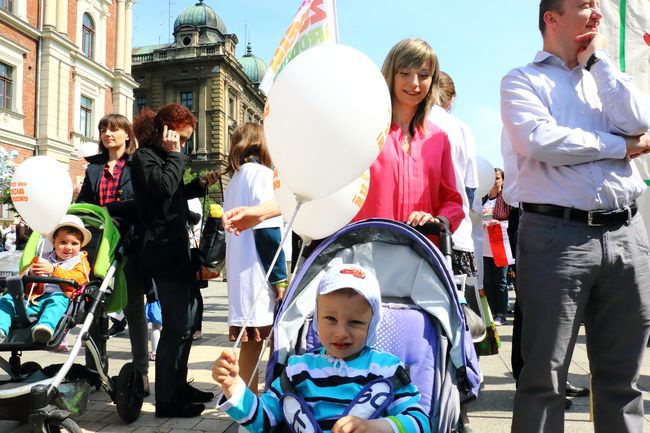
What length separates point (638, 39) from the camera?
10.1 ft

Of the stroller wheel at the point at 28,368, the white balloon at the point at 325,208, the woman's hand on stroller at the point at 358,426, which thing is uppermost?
the white balloon at the point at 325,208

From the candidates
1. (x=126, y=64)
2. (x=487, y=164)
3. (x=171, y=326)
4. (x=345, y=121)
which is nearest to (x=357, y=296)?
(x=345, y=121)

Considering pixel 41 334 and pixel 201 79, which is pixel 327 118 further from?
pixel 201 79

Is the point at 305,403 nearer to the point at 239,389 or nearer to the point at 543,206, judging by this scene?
the point at 239,389

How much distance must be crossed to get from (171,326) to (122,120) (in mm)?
1704

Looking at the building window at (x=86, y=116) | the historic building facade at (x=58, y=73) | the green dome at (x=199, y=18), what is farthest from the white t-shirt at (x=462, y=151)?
the green dome at (x=199, y=18)

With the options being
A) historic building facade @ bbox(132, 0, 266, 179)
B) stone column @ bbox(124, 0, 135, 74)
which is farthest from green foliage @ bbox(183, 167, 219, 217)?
historic building facade @ bbox(132, 0, 266, 179)

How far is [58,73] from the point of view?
25.9 metres

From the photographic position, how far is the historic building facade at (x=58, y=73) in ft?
77.8

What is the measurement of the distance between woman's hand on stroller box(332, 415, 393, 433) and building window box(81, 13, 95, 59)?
31020 mm

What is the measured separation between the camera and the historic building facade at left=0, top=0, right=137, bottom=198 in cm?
2370

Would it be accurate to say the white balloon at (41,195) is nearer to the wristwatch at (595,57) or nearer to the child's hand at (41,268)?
the child's hand at (41,268)

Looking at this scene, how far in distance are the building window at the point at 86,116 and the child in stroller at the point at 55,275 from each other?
27347mm

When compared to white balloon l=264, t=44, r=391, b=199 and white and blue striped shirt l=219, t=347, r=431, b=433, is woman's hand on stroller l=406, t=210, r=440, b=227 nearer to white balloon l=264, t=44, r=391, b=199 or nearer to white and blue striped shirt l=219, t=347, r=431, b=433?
white balloon l=264, t=44, r=391, b=199
